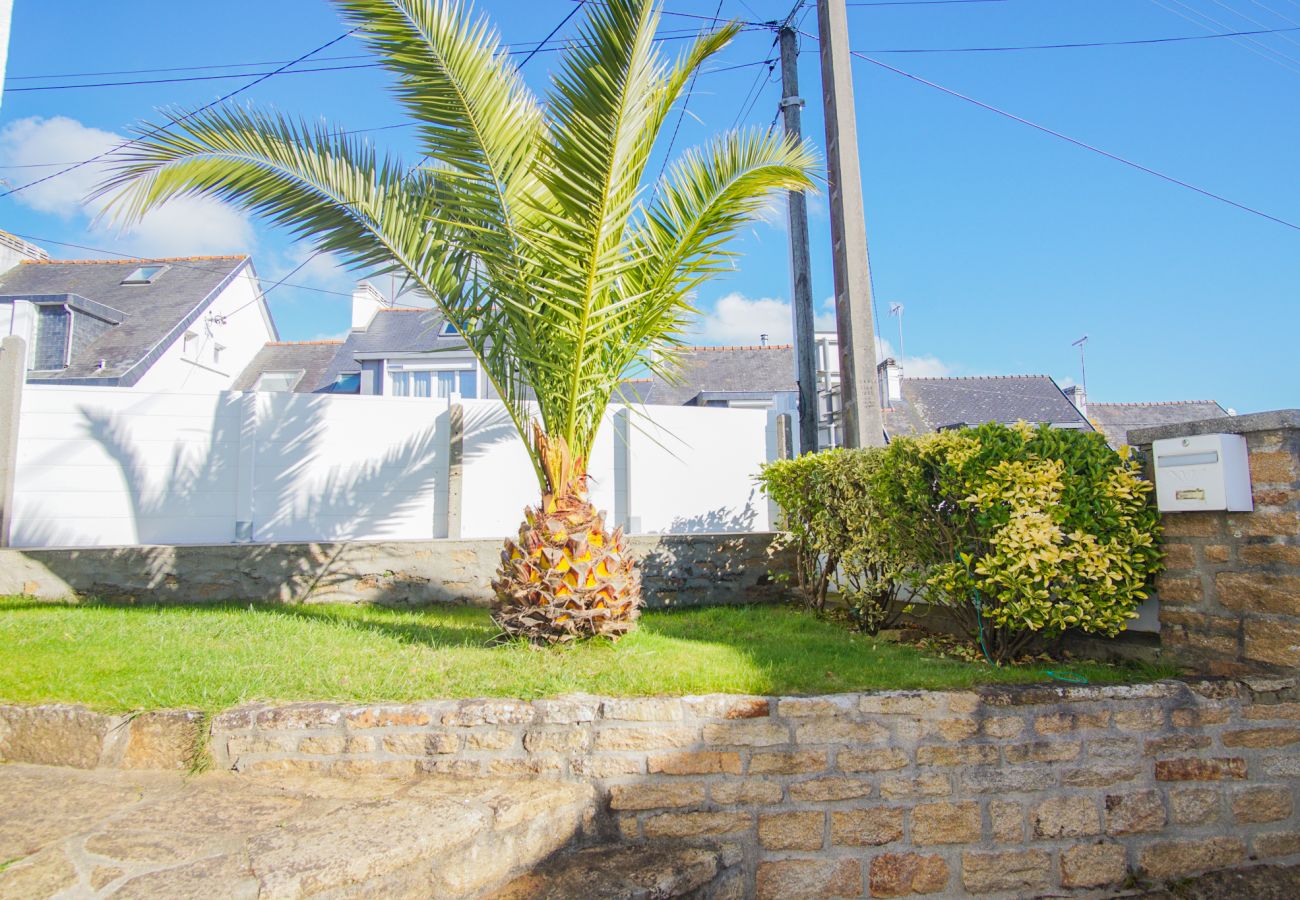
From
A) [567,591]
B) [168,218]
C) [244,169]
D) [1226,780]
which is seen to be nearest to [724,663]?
[567,591]

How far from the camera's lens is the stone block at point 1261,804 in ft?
10.8

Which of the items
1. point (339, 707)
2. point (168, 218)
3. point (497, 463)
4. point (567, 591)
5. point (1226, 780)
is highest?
point (168, 218)

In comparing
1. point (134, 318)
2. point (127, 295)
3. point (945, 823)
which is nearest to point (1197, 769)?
point (945, 823)

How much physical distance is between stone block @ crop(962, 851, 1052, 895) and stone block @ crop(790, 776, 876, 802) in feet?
1.83

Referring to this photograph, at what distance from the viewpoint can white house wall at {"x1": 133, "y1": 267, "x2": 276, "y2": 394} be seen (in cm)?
1520

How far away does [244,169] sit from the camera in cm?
415

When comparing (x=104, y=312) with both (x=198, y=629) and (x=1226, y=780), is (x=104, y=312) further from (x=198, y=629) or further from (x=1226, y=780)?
(x=1226, y=780)

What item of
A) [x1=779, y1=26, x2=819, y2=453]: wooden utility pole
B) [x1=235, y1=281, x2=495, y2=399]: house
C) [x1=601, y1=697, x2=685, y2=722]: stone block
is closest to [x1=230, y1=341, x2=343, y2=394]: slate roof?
[x1=235, y1=281, x2=495, y2=399]: house

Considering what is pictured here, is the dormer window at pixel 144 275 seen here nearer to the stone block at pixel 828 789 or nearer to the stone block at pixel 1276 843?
the stone block at pixel 828 789

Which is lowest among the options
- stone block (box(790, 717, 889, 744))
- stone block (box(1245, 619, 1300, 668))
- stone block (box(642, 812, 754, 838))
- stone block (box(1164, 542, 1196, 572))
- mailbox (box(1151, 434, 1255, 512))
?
stone block (box(642, 812, 754, 838))

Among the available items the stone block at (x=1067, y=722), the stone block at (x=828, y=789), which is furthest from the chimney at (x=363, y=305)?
the stone block at (x=1067, y=722)

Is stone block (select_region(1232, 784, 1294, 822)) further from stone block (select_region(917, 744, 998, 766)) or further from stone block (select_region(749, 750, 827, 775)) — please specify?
stone block (select_region(749, 750, 827, 775))

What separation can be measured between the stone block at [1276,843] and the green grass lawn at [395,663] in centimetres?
79

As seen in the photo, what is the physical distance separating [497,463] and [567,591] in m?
3.49
